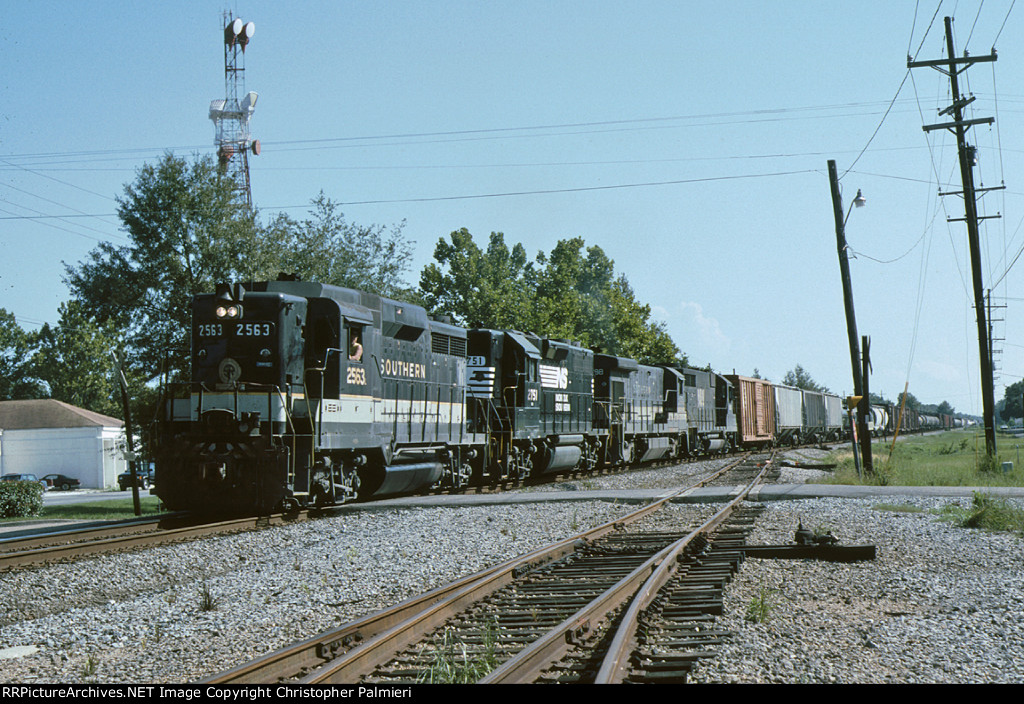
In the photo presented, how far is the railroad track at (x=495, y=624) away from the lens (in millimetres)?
5367

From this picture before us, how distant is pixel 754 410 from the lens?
154ft

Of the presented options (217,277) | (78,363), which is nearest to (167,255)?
(217,277)

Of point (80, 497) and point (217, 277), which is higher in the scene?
point (217, 277)

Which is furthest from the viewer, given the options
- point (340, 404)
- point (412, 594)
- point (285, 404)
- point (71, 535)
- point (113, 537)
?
point (340, 404)

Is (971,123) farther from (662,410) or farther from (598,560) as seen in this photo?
(598,560)

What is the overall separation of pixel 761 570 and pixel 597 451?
19350 mm

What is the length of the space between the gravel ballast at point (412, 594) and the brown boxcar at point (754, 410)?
31.1 metres

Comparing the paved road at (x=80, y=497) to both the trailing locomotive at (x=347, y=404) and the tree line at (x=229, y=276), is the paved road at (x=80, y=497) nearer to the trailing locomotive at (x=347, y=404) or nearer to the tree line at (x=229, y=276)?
the tree line at (x=229, y=276)

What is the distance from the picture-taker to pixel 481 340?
22.1 metres

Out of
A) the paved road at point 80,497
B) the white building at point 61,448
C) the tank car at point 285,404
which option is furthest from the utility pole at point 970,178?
the white building at point 61,448

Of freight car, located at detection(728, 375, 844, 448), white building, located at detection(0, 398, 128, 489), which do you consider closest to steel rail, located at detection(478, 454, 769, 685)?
freight car, located at detection(728, 375, 844, 448)

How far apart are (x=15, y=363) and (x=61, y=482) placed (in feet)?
110

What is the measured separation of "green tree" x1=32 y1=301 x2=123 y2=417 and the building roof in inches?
389

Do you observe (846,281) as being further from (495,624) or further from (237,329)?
(495,624)
